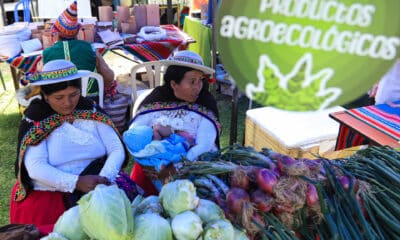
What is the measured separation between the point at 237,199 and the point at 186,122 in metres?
1.36

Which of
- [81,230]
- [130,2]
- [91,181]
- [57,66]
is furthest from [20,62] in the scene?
[130,2]

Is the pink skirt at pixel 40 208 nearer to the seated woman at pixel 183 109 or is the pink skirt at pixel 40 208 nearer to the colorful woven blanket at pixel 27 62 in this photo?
the seated woman at pixel 183 109

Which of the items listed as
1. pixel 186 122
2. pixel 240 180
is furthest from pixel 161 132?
pixel 240 180

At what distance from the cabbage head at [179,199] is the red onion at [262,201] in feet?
0.57

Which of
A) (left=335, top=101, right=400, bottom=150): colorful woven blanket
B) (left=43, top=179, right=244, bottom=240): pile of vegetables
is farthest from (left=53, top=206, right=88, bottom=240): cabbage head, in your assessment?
(left=335, top=101, right=400, bottom=150): colorful woven blanket

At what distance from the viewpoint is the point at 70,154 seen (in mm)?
2020

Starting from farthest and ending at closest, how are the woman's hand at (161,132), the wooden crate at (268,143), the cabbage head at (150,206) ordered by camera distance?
the wooden crate at (268,143) → the woman's hand at (161,132) → the cabbage head at (150,206)

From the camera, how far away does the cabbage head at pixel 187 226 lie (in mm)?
880

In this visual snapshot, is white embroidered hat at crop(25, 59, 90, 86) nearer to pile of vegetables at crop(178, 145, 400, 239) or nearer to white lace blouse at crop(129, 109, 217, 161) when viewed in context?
white lace blouse at crop(129, 109, 217, 161)

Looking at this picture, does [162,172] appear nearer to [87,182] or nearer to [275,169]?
[87,182]

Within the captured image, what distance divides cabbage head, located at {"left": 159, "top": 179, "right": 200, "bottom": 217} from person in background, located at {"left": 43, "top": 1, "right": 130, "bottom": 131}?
2562 millimetres

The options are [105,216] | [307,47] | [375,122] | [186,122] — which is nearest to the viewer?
[105,216]

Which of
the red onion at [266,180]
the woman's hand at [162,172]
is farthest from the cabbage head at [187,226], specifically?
the woman's hand at [162,172]

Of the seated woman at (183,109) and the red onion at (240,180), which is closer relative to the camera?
the red onion at (240,180)
